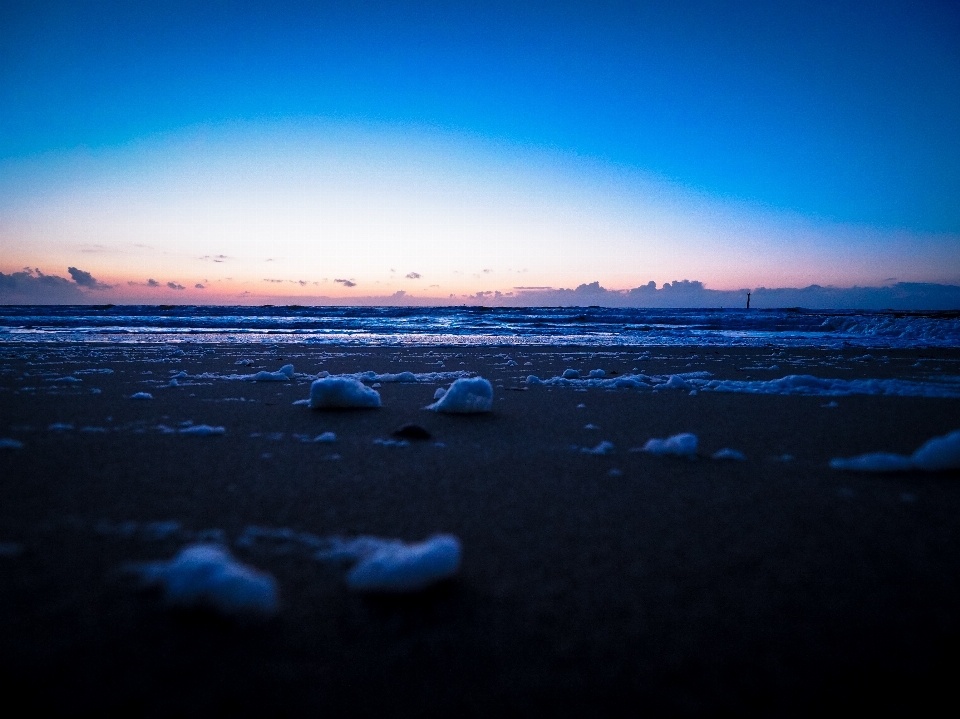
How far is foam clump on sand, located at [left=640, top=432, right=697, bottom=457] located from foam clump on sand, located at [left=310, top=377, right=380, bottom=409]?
1673mm

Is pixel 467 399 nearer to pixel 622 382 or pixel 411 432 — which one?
pixel 411 432

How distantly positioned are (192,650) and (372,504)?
690 mm

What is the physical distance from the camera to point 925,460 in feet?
6.03

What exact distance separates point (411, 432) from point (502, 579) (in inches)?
51.3

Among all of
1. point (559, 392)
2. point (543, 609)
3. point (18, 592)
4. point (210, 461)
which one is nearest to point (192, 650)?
point (18, 592)

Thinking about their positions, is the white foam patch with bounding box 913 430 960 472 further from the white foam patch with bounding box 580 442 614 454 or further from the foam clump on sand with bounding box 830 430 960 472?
the white foam patch with bounding box 580 442 614 454

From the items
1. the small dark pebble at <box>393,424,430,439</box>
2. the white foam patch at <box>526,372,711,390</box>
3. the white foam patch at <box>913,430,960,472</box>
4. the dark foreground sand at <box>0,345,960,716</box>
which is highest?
the white foam patch at <box>913,430,960,472</box>

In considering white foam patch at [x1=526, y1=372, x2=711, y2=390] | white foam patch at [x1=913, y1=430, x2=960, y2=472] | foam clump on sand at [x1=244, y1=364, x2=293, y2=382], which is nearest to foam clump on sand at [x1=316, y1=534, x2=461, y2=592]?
white foam patch at [x1=913, y1=430, x2=960, y2=472]

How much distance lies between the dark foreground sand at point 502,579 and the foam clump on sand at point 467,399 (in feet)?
1.29

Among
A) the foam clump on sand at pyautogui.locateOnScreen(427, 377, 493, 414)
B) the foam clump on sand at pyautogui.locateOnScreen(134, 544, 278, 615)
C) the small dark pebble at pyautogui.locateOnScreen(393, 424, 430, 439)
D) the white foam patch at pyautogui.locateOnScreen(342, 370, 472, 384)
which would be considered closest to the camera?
the foam clump on sand at pyautogui.locateOnScreen(134, 544, 278, 615)

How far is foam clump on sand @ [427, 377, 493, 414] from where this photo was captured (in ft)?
9.63

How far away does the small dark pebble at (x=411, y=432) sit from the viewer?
2.36m

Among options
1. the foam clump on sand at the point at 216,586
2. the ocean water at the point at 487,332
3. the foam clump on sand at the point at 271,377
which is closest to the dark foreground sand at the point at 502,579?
the foam clump on sand at the point at 216,586

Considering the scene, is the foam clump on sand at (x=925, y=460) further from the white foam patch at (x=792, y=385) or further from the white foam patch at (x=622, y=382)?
the white foam patch at (x=622, y=382)
